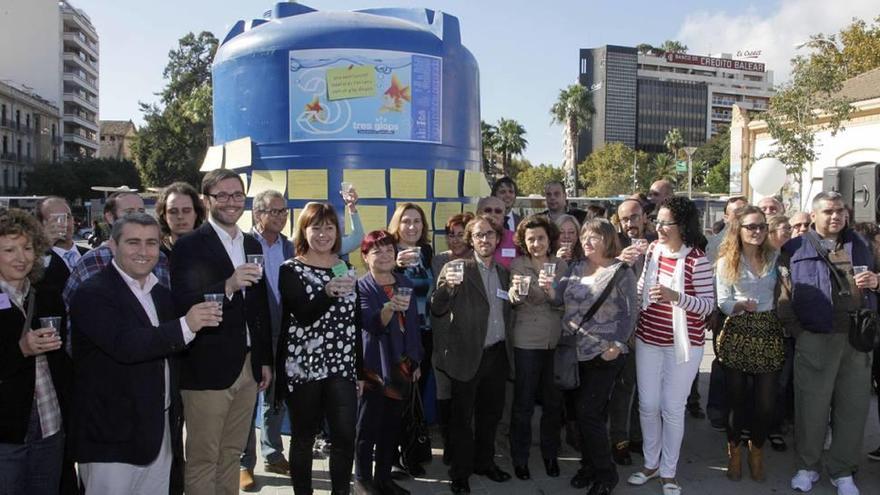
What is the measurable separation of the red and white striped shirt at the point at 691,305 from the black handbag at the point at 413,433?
1.62 m

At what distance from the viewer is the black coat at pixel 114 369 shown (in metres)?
2.69

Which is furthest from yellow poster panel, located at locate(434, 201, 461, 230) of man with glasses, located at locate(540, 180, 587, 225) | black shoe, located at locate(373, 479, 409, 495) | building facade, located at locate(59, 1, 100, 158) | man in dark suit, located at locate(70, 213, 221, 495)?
building facade, located at locate(59, 1, 100, 158)

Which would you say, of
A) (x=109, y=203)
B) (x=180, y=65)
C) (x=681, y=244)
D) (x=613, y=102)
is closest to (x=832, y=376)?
(x=681, y=244)

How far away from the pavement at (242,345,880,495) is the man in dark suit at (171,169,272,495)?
1.04 m

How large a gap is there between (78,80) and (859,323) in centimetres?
8135

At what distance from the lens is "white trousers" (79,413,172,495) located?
275cm

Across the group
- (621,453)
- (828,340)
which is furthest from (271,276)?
(828,340)

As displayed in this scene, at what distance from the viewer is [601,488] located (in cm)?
408

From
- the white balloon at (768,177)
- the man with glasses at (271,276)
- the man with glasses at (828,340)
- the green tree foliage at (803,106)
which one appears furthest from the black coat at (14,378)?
the green tree foliage at (803,106)

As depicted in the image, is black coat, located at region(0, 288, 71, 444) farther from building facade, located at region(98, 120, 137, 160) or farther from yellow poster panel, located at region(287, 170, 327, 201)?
building facade, located at region(98, 120, 137, 160)

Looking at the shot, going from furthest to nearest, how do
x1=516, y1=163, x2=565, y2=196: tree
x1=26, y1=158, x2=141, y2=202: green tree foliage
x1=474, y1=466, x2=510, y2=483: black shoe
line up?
x1=516, y1=163, x2=565, y2=196: tree → x1=26, y1=158, x2=141, y2=202: green tree foliage → x1=474, y1=466, x2=510, y2=483: black shoe

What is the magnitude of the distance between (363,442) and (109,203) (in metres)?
2.68

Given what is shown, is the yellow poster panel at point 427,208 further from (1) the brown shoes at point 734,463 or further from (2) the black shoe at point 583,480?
(1) the brown shoes at point 734,463

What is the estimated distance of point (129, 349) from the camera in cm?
266
